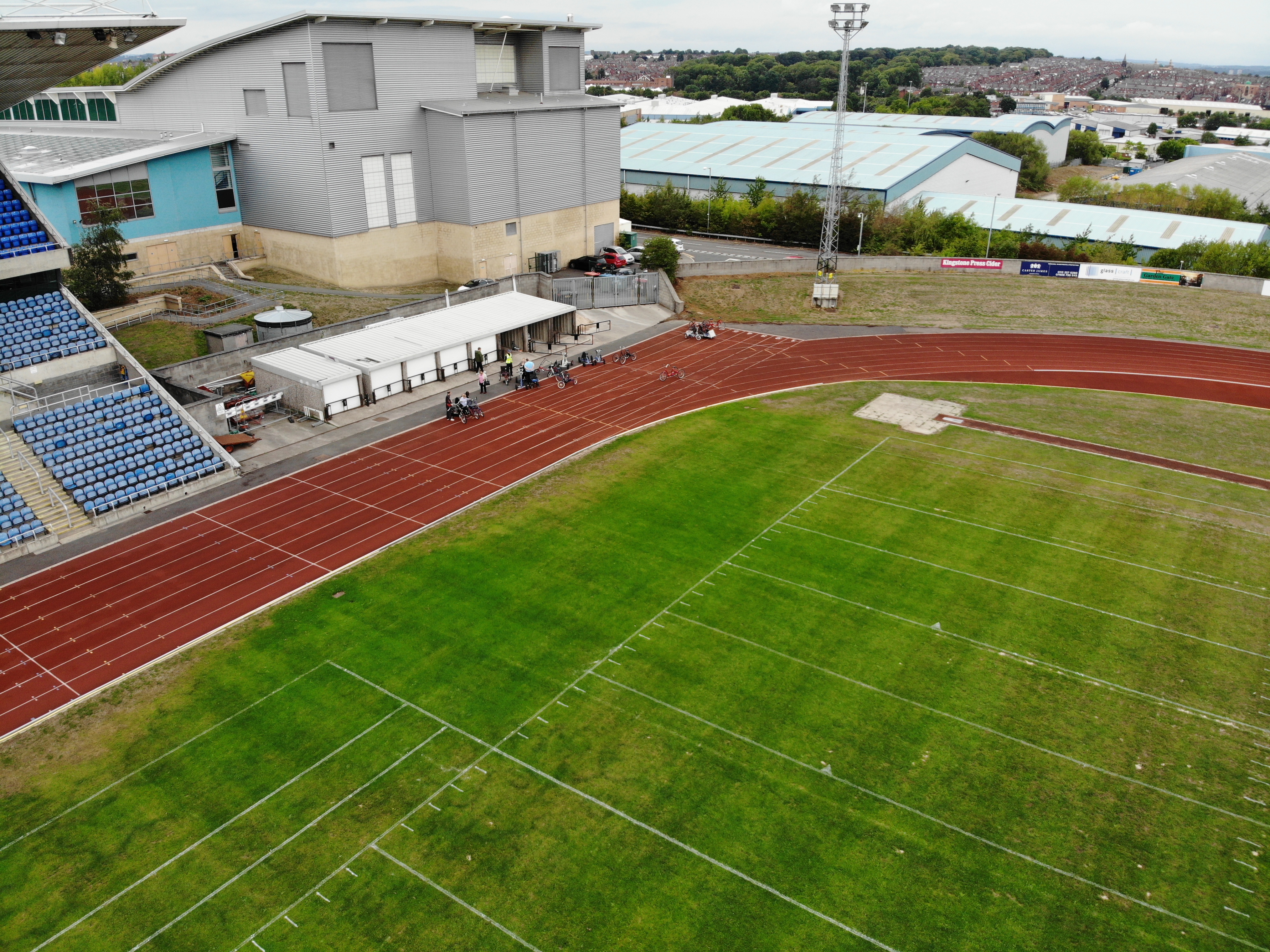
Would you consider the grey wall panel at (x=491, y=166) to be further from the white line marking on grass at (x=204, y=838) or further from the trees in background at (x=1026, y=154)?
the trees in background at (x=1026, y=154)

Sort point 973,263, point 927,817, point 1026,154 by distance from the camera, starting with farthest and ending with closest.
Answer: point 1026,154 → point 973,263 → point 927,817

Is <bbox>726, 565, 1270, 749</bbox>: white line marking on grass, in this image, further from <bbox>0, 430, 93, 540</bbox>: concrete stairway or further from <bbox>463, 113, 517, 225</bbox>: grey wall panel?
<bbox>463, 113, 517, 225</bbox>: grey wall panel

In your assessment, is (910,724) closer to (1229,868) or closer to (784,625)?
(784,625)

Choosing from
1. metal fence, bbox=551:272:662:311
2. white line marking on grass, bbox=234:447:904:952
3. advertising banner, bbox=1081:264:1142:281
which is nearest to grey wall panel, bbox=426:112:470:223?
metal fence, bbox=551:272:662:311

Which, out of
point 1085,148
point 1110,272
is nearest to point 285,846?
point 1110,272

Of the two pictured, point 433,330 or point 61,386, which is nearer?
point 61,386

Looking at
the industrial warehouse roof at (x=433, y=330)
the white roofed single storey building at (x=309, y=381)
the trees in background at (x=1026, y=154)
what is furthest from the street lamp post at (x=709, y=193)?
the trees in background at (x=1026, y=154)

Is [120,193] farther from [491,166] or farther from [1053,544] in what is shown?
[1053,544]
